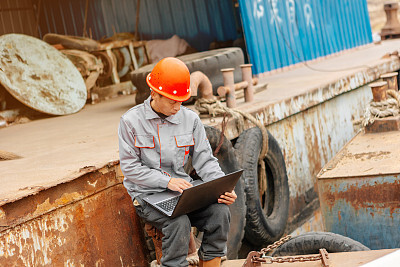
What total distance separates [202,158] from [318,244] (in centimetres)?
125

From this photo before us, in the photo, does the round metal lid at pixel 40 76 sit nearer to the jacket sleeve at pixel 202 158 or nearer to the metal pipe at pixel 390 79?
the metal pipe at pixel 390 79

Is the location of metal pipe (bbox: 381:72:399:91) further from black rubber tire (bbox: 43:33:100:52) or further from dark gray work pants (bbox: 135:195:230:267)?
black rubber tire (bbox: 43:33:100:52)

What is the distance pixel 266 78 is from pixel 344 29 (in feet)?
10.5

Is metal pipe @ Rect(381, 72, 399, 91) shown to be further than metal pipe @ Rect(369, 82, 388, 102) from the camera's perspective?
Yes

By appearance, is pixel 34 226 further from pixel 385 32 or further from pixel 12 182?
pixel 385 32

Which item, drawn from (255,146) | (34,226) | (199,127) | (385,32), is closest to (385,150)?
(255,146)

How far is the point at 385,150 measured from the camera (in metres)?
4.72

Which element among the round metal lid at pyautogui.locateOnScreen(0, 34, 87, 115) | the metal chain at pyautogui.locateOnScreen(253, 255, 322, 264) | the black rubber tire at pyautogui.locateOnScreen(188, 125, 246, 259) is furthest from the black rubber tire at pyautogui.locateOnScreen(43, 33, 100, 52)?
the metal chain at pyautogui.locateOnScreen(253, 255, 322, 264)

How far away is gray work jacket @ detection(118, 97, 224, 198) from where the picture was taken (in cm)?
320

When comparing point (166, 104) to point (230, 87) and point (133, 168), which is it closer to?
point (133, 168)

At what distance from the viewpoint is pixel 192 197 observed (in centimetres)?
302

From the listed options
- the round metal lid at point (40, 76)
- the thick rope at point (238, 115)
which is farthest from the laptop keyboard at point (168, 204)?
the round metal lid at point (40, 76)

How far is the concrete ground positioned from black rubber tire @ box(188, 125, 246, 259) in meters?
0.56

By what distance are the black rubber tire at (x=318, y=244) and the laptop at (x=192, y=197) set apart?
1.14 metres
